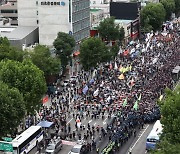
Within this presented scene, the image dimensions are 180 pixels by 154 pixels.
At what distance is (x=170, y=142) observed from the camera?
128 feet

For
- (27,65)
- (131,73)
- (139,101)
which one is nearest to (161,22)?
(131,73)

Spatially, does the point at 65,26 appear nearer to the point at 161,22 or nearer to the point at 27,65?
the point at 27,65

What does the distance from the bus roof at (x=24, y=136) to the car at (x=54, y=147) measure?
220 cm

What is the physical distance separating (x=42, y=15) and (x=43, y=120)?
36.8 m

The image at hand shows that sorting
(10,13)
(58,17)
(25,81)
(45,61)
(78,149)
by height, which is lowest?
(78,149)

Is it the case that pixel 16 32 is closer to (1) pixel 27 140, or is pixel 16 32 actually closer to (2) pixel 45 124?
(2) pixel 45 124

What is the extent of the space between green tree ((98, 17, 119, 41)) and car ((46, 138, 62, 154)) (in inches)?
1979

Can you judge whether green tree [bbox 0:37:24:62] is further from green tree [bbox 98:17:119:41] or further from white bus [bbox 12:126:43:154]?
green tree [bbox 98:17:119:41]

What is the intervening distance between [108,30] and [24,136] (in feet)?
170

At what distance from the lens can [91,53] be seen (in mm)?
77500

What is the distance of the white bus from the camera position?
45.6 metres

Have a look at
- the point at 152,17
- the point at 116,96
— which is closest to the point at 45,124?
the point at 116,96

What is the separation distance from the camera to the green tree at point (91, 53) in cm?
7744

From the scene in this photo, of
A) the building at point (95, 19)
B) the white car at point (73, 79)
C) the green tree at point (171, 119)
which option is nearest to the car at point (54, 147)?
the green tree at point (171, 119)
